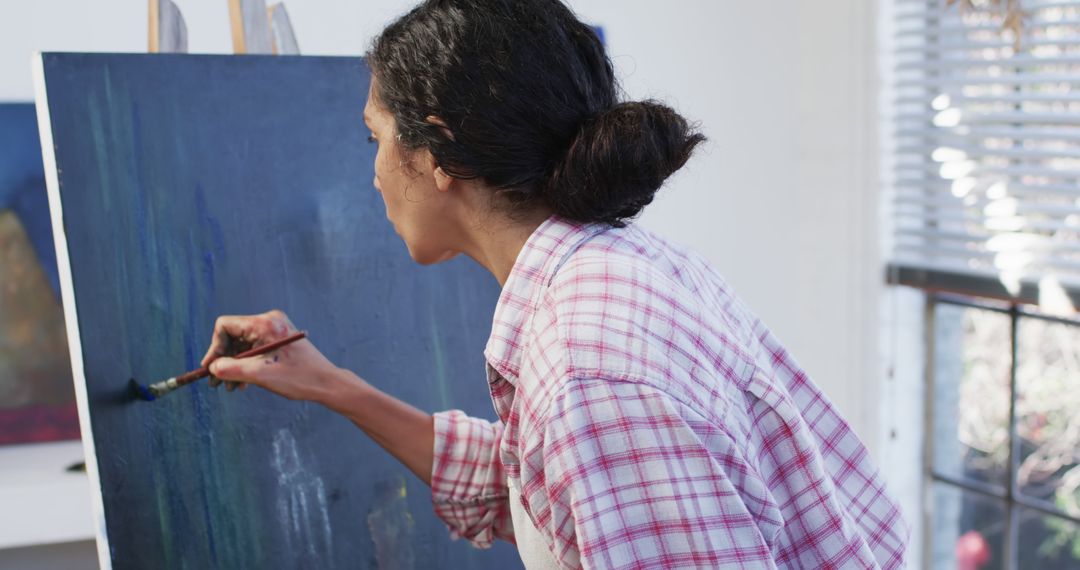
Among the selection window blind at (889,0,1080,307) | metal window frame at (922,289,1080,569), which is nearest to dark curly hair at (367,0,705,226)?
window blind at (889,0,1080,307)

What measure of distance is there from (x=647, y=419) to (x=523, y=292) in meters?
0.21

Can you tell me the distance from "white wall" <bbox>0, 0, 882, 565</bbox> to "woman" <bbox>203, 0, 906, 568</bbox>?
3.37ft

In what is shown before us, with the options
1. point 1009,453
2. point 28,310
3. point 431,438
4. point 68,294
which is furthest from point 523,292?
point 1009,453

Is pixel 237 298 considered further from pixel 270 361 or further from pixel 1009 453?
pixel 1009 453

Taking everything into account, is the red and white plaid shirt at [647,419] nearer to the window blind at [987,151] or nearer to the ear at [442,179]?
the ear at [442,179]

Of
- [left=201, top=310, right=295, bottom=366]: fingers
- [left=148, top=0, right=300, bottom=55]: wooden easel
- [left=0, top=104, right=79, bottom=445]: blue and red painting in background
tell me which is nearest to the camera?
[left=201, top=310, right=295, bottom=366]: fingers

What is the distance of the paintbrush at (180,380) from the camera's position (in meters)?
1.35

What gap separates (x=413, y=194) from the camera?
119cm

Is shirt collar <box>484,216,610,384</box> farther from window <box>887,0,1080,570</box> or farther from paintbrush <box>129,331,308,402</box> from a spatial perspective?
window <box>887,0,1080,570</box>

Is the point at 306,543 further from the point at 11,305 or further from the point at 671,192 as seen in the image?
the point at 671,192

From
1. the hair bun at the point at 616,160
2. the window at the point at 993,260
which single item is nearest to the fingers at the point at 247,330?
the hair bun at the point at 616,160

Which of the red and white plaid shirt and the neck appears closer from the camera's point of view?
the red and white plaid shirt

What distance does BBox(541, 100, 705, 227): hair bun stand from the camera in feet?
3.54

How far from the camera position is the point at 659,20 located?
7.21 ft
